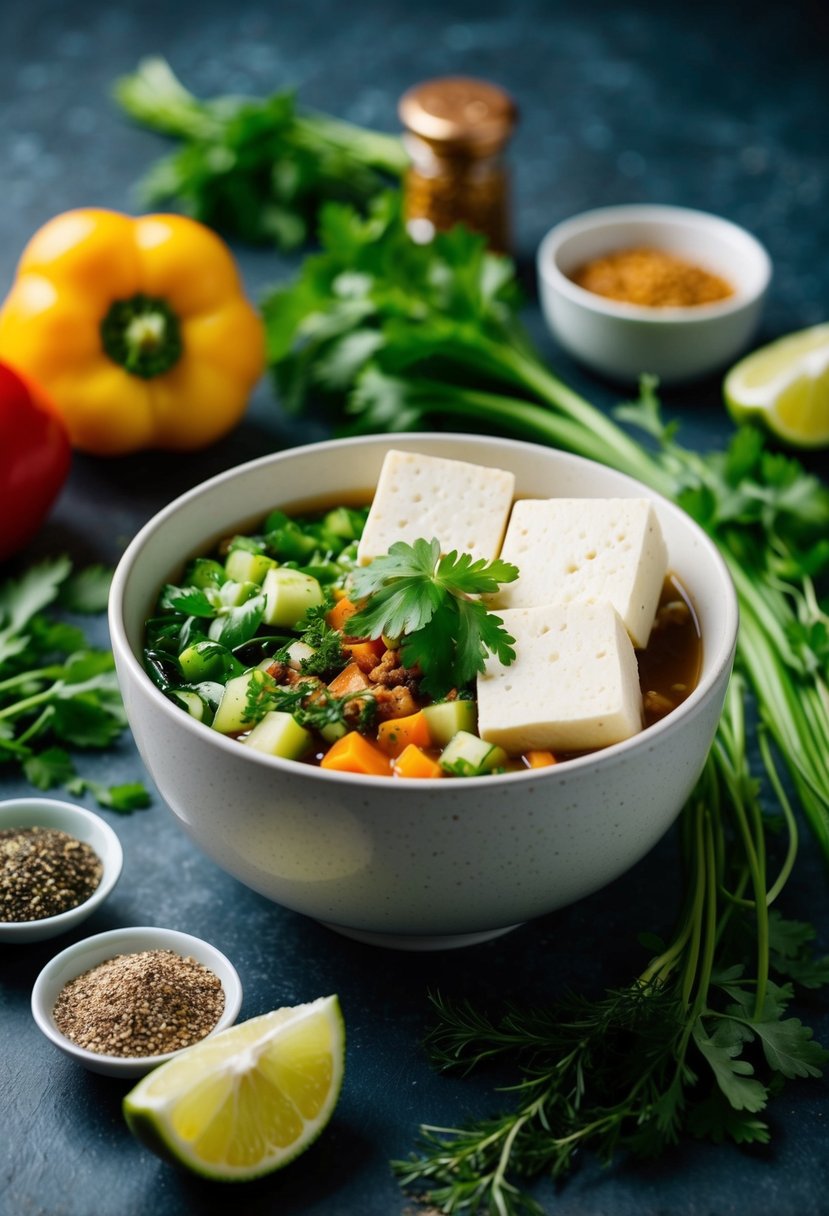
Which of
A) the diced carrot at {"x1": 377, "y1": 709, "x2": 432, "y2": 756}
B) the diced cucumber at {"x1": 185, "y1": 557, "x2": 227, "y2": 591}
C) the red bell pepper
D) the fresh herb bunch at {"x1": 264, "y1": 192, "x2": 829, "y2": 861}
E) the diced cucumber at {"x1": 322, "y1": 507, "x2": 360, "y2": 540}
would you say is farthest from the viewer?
the red bell pepper

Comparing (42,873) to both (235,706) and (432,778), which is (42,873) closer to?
(235,706)

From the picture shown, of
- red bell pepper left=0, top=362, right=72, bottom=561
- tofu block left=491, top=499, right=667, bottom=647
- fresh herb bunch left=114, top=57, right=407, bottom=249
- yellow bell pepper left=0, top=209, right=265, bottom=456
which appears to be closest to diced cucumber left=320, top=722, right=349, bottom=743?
tofu block left=491, top=499, right=667, bottom=647

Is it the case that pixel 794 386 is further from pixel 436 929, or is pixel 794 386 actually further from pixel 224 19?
pixel 224 19

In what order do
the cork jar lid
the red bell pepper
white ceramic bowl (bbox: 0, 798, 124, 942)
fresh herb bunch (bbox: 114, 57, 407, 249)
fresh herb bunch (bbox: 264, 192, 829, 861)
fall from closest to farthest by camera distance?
white ceramic bowl (bbox: 0, 798, 124, 942) < fresh herb bunch (bbox: 264, 192, 829, 861) < the red bell pepper < the cork jar lid < fresh herb bunch (bbox: 114, 57, 407, 249)

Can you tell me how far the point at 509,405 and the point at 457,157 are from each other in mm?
1102

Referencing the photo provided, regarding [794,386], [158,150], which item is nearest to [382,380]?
[794,386]

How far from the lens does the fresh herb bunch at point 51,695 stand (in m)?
2.77

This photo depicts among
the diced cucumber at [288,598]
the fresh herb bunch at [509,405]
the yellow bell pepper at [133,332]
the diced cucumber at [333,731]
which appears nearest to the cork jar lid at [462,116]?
the fresh herb bunch at [509,405]

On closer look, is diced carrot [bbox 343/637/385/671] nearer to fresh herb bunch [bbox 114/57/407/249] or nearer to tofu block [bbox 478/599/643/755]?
tofu block [bbox 478/599/643/755]

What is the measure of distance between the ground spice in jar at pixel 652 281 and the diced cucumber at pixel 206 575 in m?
1.96

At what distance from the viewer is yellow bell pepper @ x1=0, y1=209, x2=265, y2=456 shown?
3686mm

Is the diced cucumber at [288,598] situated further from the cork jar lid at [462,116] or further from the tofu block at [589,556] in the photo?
the cork jar lid at [462,116]

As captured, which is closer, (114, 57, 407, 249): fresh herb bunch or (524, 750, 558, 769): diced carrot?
(524, 750, 558, 769): diced carrot

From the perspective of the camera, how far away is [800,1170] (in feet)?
6.75
